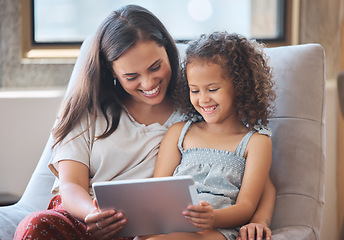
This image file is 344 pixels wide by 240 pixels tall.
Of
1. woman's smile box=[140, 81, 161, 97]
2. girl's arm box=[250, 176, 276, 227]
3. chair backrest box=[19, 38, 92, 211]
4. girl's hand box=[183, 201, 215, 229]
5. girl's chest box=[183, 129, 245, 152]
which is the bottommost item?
chair backrest box=[19, 38, 92, 211]

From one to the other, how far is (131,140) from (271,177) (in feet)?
1.33

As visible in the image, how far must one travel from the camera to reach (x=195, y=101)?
1.24 m

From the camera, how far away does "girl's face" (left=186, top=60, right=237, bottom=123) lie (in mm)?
1215

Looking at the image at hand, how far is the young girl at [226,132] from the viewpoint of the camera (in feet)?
3.83

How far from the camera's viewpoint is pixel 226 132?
1.28 metres

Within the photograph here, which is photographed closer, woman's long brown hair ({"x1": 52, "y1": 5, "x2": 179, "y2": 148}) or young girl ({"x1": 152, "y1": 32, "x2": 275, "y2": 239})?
young girl ({"x1": 152, "y1": 32, "x2": 275, "y2": 239})

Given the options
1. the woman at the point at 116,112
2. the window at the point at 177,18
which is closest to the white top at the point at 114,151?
the woman at the point at 116,112

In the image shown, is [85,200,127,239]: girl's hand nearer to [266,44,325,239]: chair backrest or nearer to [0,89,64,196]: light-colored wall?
[266,44,325,239]: chair backrest

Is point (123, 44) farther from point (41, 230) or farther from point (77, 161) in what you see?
point (41, 230)

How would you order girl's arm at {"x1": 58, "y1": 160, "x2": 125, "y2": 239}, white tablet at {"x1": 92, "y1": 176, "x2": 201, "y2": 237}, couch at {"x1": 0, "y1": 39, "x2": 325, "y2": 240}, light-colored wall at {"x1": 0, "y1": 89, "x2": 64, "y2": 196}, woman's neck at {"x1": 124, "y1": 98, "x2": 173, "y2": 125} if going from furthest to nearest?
light-colored wall at {"x1": 0, "y1": 89, "x2": 64, "y2": 196} < woman's neck at {"x1": 124, "y1": 98, "x2": 173, "y2": 125} < couch at {"x1": 0, "y1": 39, "x2": 325, "y2": 240} < girl's arm at {"x1": 58, "y1": 160, "x2": 125, "y2": 239} < white tablet at {"x1": 92, "y1": 176, "x2": 201, "y2": 237}

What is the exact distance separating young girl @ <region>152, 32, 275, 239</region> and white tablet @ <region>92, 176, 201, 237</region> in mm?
113

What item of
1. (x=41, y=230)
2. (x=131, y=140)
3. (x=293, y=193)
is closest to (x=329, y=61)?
(x=293, y=193)

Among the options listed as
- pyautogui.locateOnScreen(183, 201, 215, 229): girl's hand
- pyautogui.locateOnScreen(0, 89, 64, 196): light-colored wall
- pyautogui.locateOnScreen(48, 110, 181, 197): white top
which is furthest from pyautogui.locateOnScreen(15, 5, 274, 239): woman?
pyautogui.locateOnScreen(0, 89, 64, 196): light-colored wall

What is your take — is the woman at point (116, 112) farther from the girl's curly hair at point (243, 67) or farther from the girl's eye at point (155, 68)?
the girl's curly hair at point (243, 67)
